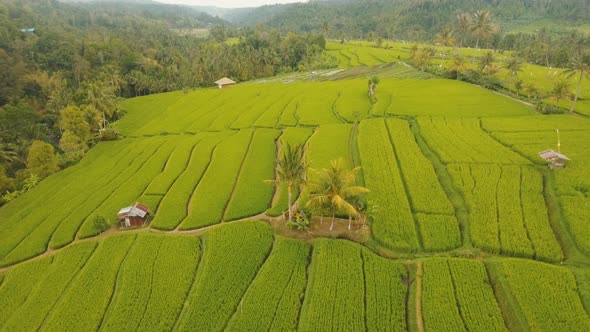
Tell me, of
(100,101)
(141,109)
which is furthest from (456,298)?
(141,109)

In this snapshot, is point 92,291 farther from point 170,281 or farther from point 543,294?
point 543,294

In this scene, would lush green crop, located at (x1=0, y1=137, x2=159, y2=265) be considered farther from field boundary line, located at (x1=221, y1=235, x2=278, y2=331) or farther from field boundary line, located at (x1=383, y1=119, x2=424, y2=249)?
field boundary line, located at (x1=383, y1=119, x2=424, y2=249)

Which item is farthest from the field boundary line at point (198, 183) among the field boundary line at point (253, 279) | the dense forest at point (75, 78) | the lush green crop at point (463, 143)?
the lush green crop at point (463, 143)

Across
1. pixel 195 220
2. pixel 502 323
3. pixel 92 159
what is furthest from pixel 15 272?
pixel 502 323

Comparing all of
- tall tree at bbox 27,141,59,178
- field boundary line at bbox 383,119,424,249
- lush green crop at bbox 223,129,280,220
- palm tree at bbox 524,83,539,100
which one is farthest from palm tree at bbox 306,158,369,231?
palm tree at bbox 524,83,539,100

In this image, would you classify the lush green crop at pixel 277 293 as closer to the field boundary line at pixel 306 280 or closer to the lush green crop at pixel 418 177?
the field boundary line at pixel 306 280
